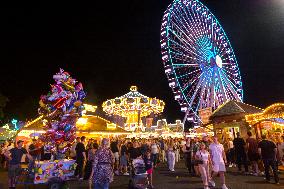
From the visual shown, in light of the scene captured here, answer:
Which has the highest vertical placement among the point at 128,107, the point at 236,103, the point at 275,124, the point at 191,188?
the point at 128,107

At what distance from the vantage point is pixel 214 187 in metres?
8.55

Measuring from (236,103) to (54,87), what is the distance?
12.5 meters

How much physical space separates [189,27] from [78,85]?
19.7m

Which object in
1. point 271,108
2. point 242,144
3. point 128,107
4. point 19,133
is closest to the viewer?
point 242,144

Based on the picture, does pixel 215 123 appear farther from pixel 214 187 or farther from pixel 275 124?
pixel 214 187

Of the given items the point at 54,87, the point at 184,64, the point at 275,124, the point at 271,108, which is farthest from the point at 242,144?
the point at 184,64

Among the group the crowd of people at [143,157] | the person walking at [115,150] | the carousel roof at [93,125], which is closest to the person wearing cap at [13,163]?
the crowd of people at [143,157]

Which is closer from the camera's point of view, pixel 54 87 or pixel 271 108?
pixel 54 87

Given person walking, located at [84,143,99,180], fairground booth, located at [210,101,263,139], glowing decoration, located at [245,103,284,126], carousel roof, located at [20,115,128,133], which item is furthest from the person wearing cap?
carousel roof, located at [20,115,128,133]

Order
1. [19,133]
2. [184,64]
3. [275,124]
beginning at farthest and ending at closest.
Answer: [184,64] < [19,133] < [275,124]

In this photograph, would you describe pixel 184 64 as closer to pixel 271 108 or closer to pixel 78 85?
pixel 271 108

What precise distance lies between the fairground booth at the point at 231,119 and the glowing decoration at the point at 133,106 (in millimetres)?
19410

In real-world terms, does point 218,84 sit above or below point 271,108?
above

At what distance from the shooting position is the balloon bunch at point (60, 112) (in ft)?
28.4
